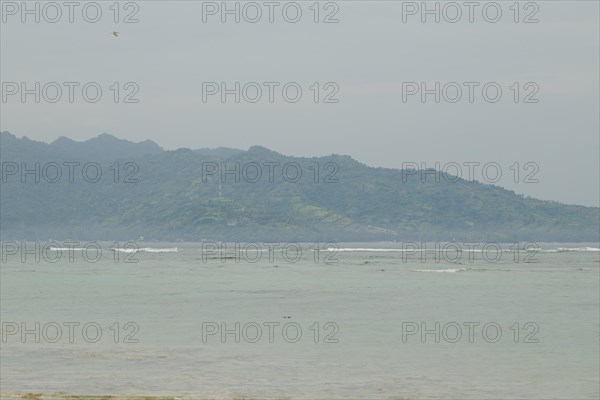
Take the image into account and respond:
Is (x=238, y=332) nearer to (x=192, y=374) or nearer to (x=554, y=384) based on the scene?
(x=192, y=374)

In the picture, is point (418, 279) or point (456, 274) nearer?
point (418, 279)

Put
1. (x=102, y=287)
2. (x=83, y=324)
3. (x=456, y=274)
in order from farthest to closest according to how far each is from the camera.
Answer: (x=456, y=274) < (x=102, y=287) < (x=83, y=324)

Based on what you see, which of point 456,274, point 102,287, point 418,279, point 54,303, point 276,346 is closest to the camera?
point 276,346

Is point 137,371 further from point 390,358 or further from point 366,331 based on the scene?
point 366,331

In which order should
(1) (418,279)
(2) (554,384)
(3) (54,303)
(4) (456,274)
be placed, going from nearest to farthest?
(2) (554,384)
(3) (54,303)
(1) (418,279)
(4) (456,274)

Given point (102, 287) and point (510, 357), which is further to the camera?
point (102, 287)

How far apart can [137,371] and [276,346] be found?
782 cm

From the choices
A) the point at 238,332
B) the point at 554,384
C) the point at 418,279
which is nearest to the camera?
the point at 554,384

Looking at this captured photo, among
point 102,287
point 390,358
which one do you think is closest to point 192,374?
point 390,358

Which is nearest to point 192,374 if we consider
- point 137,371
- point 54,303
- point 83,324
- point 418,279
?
point 137,371

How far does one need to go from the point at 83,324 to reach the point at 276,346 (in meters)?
11.3

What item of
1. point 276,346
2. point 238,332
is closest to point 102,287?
point 238,332

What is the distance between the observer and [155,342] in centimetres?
3447

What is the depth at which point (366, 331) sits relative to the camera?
39.5 meters
